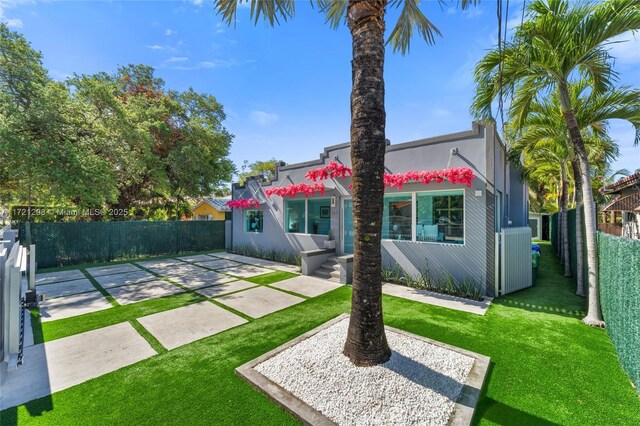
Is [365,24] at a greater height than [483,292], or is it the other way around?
[365,24]

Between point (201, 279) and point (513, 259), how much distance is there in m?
9.74

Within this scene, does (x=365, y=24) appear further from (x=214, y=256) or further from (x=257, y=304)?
(x=214, y=256)

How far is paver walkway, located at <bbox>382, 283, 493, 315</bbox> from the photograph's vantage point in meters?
6.12

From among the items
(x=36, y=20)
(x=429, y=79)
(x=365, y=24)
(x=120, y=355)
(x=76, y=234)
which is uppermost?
(x=36, y=20)

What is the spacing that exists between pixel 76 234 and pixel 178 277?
6.75m

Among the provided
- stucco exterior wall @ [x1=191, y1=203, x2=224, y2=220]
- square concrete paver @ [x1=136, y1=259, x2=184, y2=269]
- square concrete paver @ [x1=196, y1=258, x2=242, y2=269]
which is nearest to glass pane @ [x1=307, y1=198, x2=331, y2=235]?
square concrete paver @ [x1=196, y1=258, x2=242, y2=269]

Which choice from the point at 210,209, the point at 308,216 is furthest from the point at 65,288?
the point at 210,209

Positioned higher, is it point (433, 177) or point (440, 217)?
point (433, 177)

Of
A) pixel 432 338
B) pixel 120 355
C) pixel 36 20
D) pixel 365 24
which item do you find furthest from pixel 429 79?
pixel 36 20

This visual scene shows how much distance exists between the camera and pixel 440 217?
25.5ft

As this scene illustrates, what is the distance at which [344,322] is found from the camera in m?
4.94

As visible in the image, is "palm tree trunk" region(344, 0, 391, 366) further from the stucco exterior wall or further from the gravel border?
the stucco exterior wall

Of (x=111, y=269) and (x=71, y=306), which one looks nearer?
(x=71, y=306)

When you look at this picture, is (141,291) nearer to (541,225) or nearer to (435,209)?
(435,209)
